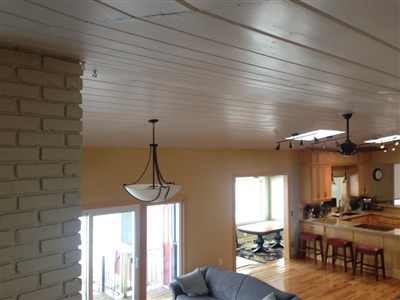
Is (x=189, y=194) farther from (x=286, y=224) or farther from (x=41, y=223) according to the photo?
(x=41, y=223)

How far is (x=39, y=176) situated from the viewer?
1418mm

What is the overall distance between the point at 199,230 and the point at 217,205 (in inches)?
24.9

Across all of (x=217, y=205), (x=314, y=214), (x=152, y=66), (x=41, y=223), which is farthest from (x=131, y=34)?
(x=314, y=214)

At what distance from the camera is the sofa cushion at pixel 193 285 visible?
5043 mm

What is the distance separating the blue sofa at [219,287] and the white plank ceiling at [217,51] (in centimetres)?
262

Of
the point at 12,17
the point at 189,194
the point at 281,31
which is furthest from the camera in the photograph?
the point at 189,194

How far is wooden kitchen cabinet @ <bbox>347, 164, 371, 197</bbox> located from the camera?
32.3 ft

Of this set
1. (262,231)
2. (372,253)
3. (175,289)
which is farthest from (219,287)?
(372,253)

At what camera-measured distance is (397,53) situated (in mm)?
1489

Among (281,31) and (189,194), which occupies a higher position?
(281,31)

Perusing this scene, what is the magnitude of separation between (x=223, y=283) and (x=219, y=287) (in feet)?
0.29

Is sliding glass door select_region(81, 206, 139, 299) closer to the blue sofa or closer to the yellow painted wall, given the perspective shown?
the yellow painted wall

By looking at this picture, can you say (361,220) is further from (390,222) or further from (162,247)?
(162,247)

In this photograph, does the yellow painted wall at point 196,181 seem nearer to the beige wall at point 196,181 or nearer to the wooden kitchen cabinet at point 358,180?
the beige wall at point 196,181
